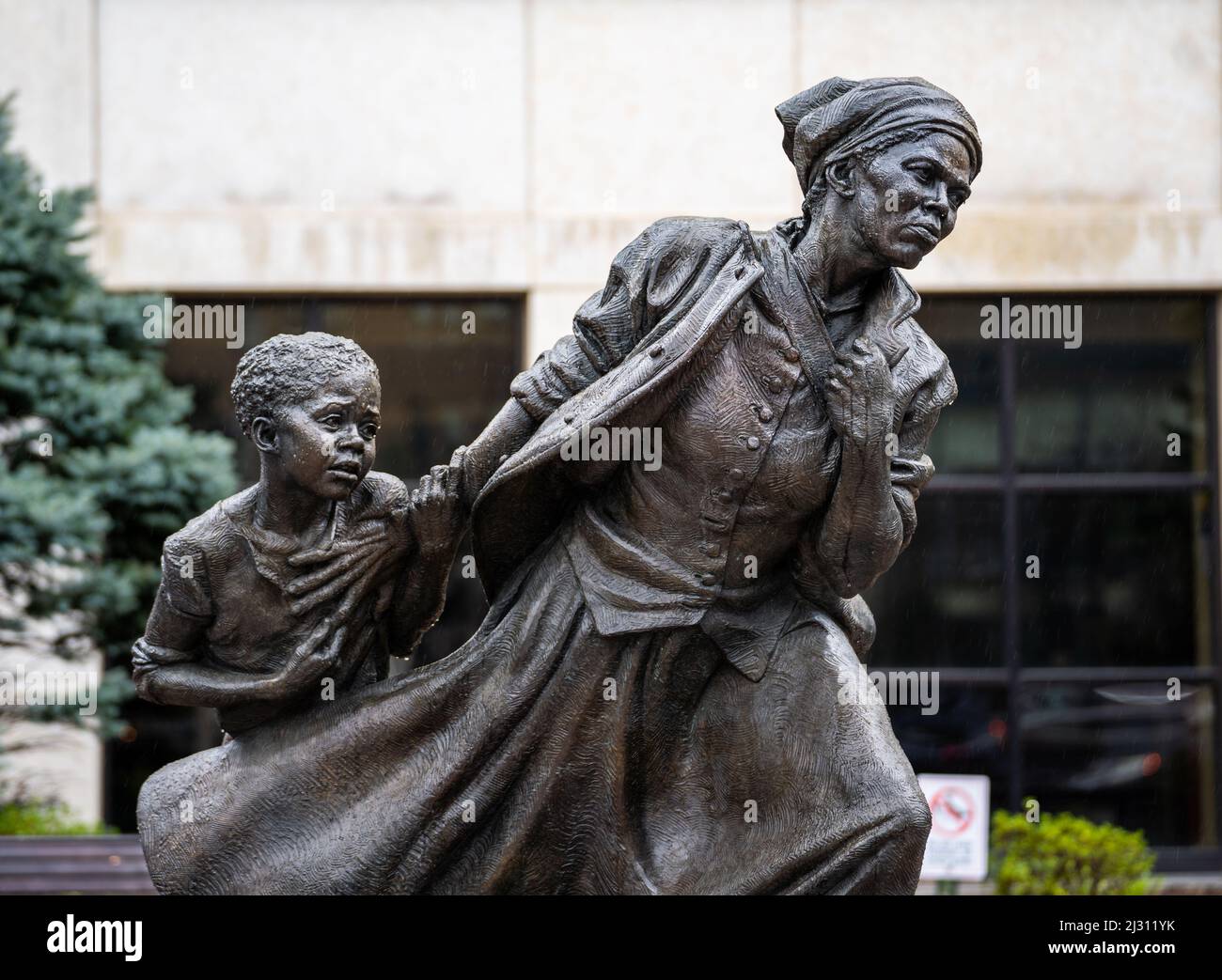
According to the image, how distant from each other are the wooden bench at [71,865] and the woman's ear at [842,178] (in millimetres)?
4689

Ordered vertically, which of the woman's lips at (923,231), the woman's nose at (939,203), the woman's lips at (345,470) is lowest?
the woman's lips at (345,470)

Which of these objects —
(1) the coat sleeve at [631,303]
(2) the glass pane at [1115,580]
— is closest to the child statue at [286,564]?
(1) the coat sleeve at [631,303]

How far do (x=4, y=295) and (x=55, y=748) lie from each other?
3.00 m

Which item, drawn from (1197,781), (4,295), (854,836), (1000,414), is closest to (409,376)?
(4,295)

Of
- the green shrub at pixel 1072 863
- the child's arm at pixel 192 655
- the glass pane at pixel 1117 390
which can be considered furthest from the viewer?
the glass pane at pixel 1117 390

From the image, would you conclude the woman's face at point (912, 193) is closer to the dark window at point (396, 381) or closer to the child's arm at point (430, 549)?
the child's arm at point (430, 549)

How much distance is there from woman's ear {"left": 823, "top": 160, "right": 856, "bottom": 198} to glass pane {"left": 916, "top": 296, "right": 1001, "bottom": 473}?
7140 millimetres

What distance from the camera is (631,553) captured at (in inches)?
189

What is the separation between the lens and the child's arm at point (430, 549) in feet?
16.2

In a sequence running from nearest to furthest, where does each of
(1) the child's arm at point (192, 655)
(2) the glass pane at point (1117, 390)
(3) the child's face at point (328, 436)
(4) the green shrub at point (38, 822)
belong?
(3) the child's face at point (328, 436) < (1) the child's arm at point (192, 655) < (4) the green shrub at point (38, 822) < (2) the glass pane at point (1117, 390)

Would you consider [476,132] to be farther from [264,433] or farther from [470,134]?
[264,433]

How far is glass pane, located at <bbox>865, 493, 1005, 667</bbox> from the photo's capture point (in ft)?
38.9

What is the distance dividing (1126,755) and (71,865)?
7.03m

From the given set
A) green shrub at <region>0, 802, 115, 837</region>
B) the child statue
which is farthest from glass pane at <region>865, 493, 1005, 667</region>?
the child statue
